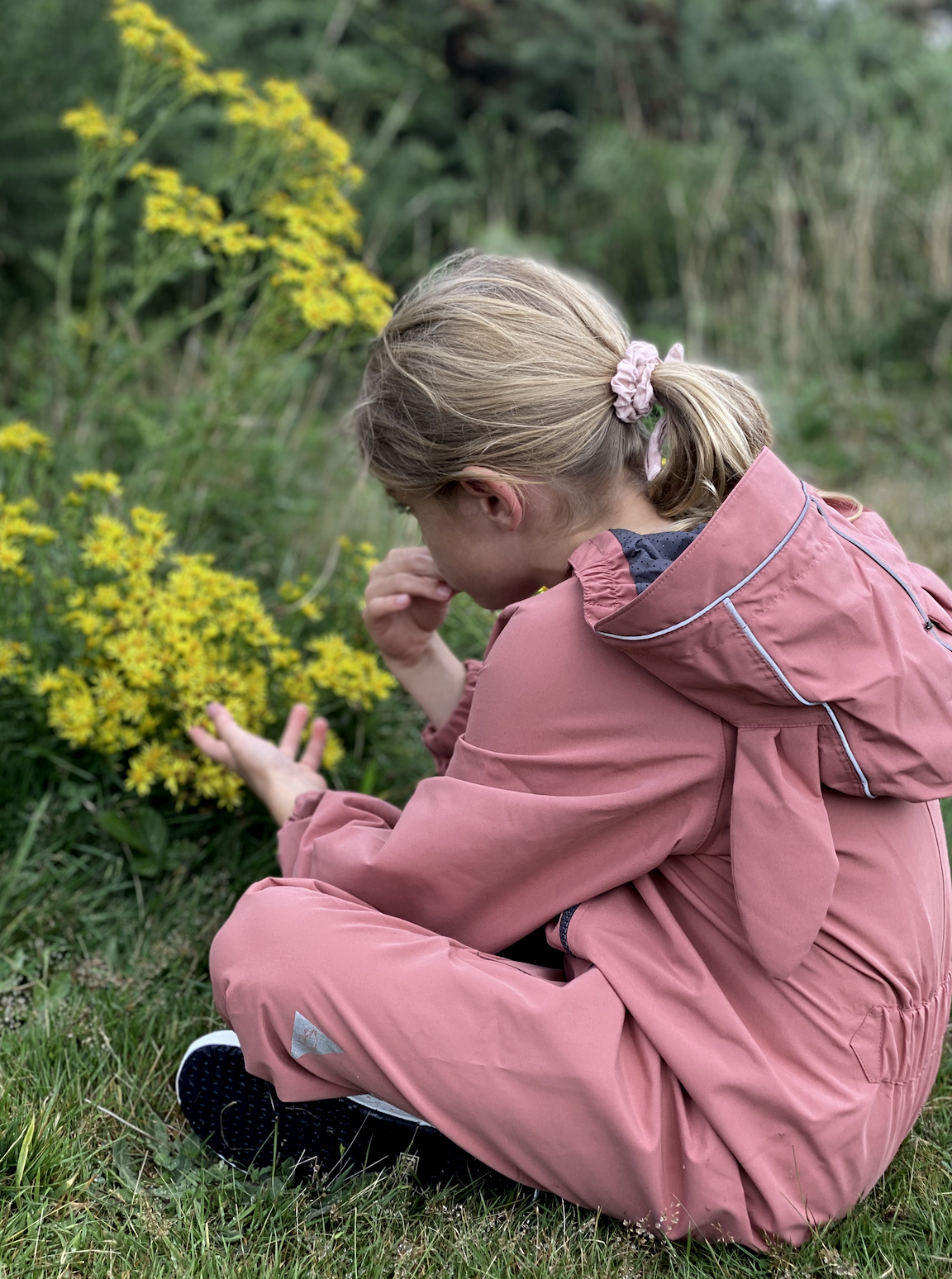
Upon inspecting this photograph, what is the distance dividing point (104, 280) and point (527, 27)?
3.72 meters

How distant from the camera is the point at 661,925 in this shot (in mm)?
1613

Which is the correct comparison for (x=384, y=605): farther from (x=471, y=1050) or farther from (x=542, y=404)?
(x=471, y=1050)

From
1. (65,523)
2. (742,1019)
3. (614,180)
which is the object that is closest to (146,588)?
(65,523)

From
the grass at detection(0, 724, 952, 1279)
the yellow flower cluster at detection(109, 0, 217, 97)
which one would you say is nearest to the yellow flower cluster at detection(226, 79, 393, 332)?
the yellow flower cluster at detection(109, 0, 217, 97)

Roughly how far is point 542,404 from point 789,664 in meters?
0.51

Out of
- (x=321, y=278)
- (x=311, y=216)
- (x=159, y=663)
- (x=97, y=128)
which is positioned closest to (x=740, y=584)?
(x=159, y=663)

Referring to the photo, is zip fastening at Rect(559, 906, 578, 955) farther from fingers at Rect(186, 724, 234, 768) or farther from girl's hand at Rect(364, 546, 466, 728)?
fingers at Rect(186, 724, 234, 768)

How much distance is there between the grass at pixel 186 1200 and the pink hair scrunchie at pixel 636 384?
1.05 m

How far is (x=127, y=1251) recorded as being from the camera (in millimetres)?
1514

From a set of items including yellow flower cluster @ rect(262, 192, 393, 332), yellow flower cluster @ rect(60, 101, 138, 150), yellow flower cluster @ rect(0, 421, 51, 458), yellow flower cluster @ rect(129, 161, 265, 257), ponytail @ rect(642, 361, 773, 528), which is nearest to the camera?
ponytail @ rect(642, 361, 773, 528)

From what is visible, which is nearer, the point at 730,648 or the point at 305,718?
the point at 730,648

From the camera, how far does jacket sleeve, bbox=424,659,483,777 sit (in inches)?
84.4

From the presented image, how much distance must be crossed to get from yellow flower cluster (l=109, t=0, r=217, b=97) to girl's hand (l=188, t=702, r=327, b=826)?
1.59 meters

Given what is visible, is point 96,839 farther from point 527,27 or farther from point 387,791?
A: point 527,27
